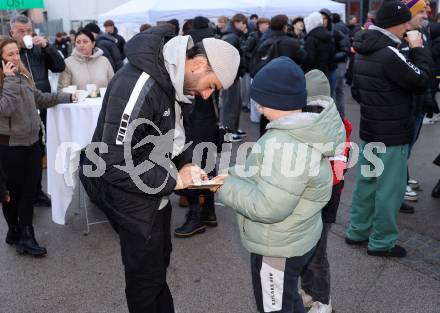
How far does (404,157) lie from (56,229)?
3304 millimetres

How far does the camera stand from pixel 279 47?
20.5ft

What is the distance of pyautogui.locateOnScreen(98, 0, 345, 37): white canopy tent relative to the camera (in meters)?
12.7

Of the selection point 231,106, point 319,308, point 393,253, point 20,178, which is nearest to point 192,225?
point 20,178

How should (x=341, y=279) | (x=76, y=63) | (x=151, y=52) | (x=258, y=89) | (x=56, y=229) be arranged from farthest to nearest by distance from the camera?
1. (x=76, y=63)
2. (x=56, y=229)
3. (x=341, y=279)
4. (x=258, y=89)
5. (x=151, y=52)

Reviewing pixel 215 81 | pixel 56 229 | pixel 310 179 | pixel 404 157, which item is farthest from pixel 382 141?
pixel 56 229

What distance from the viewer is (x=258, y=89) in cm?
225

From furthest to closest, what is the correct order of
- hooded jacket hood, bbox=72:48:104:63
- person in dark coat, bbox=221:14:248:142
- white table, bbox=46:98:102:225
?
person in dark coat, bbox=221:14:248:142, hooded jacket hood, bbox=72:48:104:63, white table, bbox=46:98:102:225

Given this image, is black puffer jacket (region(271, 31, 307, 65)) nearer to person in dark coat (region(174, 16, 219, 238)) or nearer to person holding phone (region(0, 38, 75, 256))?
person in dark coat (region(174, 16, 219, 238))

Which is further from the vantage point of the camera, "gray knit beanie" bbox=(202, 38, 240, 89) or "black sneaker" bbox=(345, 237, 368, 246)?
"black sneaker" bbox=(345, 237, 368, 246)

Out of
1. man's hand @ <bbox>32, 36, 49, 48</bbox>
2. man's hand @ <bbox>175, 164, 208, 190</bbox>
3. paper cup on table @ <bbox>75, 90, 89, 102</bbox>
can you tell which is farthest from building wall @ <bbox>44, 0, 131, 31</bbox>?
man's hand @ <bbox>175, 164, 208, 190</bbox>

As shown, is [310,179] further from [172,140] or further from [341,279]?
[341,279]

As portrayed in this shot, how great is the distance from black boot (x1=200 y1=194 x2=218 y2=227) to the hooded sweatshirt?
224cm

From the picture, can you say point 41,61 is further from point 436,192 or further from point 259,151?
point 436,192

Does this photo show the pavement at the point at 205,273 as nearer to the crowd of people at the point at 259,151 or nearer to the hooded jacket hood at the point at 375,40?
the crowd of people at the point at 259,151
